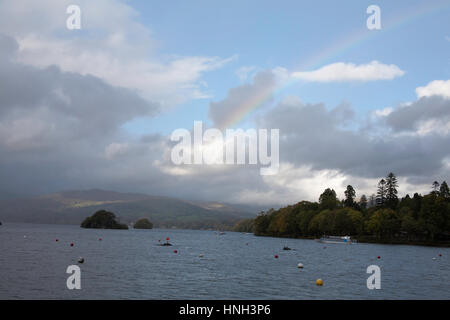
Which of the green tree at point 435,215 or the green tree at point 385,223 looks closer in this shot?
the green tree at point 435,215

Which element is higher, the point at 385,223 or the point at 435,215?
the point at 435,215

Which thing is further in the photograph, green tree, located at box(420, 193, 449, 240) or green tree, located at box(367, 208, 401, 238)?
green tree, located at box(367, 208, 401, 238)

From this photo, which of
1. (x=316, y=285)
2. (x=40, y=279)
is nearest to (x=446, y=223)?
(x=316, y=285)

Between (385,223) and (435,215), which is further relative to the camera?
(385,223)
